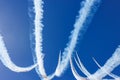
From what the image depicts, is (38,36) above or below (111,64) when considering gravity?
above

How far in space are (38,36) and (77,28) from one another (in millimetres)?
211

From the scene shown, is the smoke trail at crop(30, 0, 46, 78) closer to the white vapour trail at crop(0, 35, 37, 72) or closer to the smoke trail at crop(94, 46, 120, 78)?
the white vapour trail at crop(0, 35, 37, 72)

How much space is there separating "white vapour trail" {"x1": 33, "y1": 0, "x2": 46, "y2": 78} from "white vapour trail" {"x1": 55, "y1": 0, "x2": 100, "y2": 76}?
0.30 feet

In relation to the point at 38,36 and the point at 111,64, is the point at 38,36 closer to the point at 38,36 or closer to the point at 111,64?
the point at 38,36

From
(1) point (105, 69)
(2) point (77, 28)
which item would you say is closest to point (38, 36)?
(2) point (77, 28)

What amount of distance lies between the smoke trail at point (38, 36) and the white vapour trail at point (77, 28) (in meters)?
0.09

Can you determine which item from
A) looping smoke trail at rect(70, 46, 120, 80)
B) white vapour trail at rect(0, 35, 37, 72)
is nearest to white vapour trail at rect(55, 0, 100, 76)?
looping smoke trail at rect(70, 46, 120, 80)

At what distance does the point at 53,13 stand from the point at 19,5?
18cm

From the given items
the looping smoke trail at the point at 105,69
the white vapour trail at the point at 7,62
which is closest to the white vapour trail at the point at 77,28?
the looping smoke trail at the point at 105,69

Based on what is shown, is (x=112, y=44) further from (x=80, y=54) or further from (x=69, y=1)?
(x=69, y=1)

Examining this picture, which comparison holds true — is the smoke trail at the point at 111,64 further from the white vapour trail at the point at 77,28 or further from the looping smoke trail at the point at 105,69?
the white vapour trail at the point at 77,28

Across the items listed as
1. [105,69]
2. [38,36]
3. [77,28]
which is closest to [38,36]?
[38,36]

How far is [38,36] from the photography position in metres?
1.59

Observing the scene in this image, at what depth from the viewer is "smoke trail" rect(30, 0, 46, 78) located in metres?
1.54
